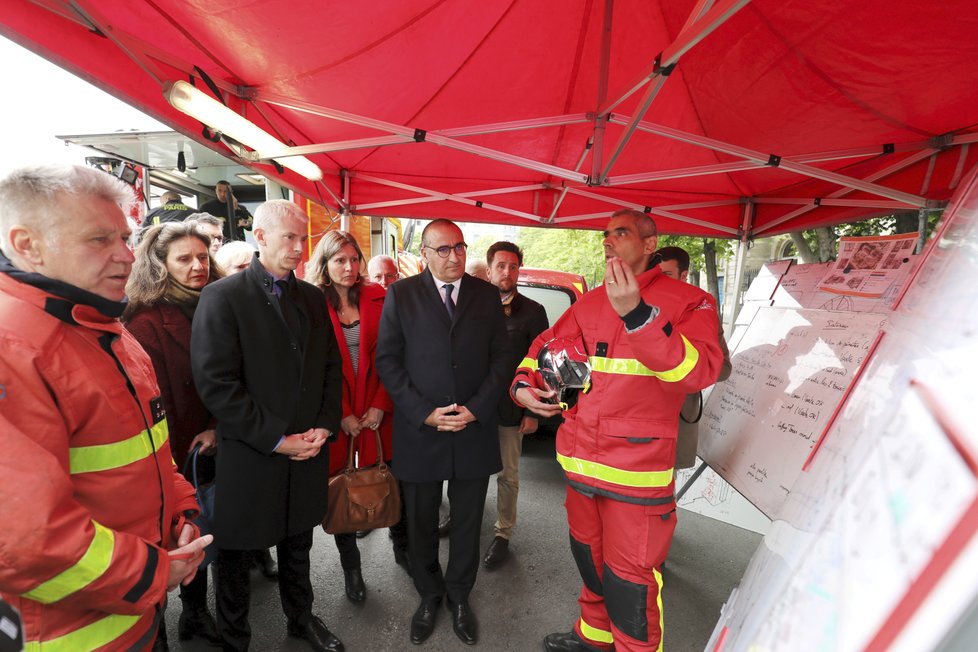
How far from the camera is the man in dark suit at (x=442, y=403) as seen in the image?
236 cm

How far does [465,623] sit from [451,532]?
0.51 meters

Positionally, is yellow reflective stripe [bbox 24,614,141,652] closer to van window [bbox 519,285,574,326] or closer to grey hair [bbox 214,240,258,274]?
grey hair [bbox 214,240,258,274]

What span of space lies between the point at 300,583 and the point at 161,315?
1.54 m

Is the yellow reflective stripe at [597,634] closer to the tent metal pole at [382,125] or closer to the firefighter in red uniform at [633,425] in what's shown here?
the firefighter in red uniform at [633,425]

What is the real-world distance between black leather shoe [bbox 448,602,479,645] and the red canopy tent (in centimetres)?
278

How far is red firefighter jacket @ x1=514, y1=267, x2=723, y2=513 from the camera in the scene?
5.75 feet

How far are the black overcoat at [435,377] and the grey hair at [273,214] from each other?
651 mm

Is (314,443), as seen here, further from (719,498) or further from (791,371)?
(719,498)

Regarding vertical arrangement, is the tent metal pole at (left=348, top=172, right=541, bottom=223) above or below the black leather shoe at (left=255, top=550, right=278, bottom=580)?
above

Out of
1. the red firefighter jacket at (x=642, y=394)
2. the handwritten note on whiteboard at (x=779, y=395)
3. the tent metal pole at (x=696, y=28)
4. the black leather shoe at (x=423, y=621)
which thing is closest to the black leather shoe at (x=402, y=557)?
the black leather shoe at (x=423, y=621)

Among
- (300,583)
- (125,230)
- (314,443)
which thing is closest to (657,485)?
(314,443)

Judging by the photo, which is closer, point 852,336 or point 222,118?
point 222,118

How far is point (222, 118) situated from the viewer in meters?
2.16

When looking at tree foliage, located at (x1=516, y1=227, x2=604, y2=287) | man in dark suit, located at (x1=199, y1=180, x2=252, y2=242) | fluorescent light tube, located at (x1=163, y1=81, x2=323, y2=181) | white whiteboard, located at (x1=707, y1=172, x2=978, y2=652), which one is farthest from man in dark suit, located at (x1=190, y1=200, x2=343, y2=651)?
tree foliage, located at (x1=516, y1=227, x2=604, y2=287)
